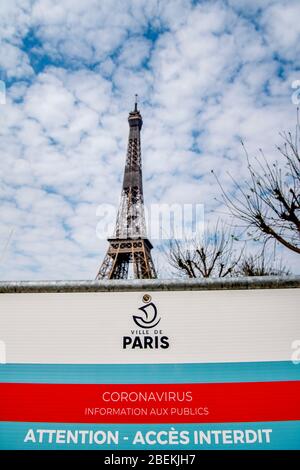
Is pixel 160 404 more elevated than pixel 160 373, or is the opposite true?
pixel 160 373

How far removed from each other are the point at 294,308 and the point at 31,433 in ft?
6.70

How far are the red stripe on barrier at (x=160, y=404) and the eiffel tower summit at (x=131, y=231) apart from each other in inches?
1030

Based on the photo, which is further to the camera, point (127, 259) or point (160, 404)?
point (127, 259)

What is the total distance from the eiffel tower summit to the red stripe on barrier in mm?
26167

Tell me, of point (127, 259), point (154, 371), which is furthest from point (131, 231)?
point (154, 371)

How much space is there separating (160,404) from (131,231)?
103 feet

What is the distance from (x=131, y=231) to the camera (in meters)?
33.6

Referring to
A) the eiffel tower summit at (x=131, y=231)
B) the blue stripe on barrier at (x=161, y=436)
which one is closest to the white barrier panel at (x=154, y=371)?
the blue stripe on barrier at (x=161, y=436)

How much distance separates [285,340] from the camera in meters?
2.42

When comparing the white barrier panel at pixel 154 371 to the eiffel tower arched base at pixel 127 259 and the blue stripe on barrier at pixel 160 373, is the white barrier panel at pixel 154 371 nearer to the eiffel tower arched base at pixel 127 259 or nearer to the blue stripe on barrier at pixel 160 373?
the blue stripe on barrier at pixel 160 373

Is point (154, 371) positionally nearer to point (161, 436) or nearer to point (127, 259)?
point (161, 436)

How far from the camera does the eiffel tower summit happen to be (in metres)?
30.4

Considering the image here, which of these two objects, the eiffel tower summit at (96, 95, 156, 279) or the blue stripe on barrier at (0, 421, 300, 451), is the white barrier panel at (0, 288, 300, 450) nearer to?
the blue stripe on barrier at (0, 421, 300, 451)

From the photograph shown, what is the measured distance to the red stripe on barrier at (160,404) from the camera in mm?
2350
